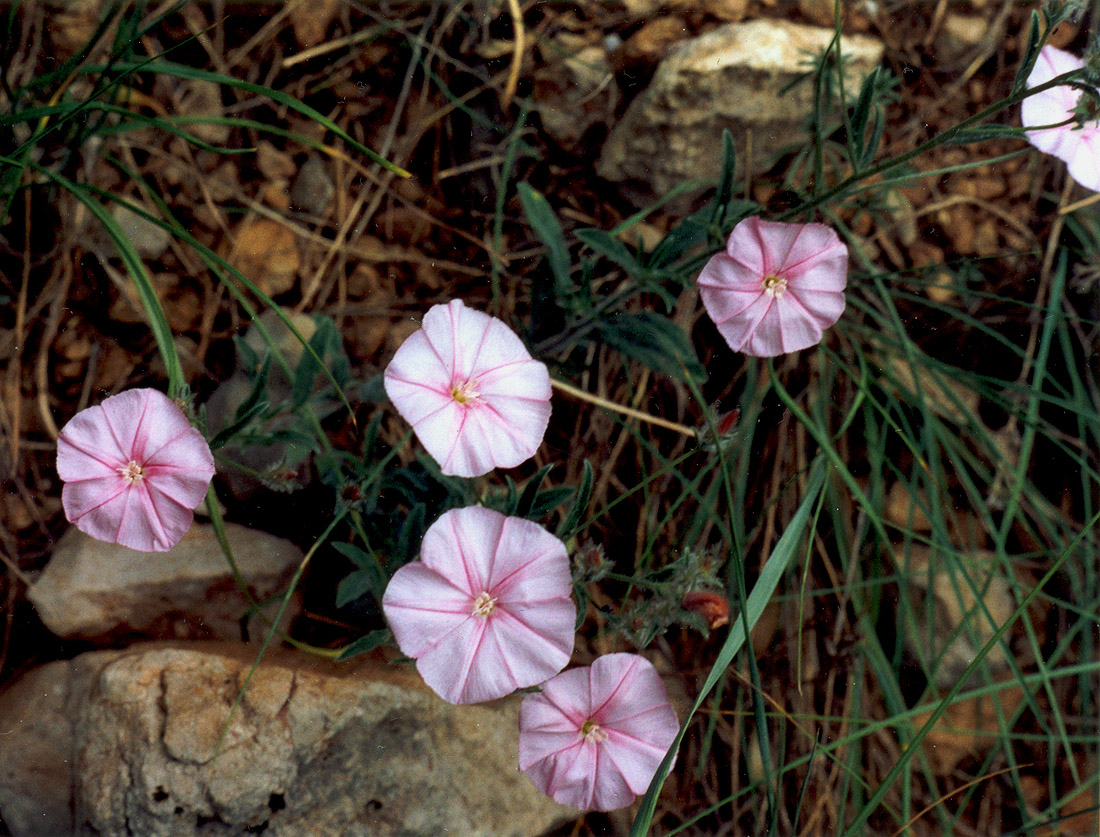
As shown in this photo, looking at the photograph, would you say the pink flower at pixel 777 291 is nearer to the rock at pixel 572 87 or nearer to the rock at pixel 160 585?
the rock at pixel 572 87

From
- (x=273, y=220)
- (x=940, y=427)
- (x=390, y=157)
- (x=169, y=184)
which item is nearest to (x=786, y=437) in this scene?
(x=940, y=427)

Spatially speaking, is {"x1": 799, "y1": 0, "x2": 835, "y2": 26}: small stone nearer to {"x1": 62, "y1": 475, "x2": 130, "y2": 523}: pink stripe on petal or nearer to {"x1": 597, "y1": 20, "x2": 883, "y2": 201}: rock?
{"x1": 597, "y1": 20, "x2": 883, "y2": 201}: rock

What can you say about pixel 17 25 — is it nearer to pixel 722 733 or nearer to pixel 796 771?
pixel 722 733

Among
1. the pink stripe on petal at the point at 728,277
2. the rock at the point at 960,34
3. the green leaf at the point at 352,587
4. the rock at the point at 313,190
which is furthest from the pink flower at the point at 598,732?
the rock at the point at 960,34

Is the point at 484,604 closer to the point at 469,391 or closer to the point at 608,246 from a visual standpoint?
the point at 469,391

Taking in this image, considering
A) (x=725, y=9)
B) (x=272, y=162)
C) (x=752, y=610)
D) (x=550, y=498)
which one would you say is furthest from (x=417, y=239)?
(x=752, y=610)
